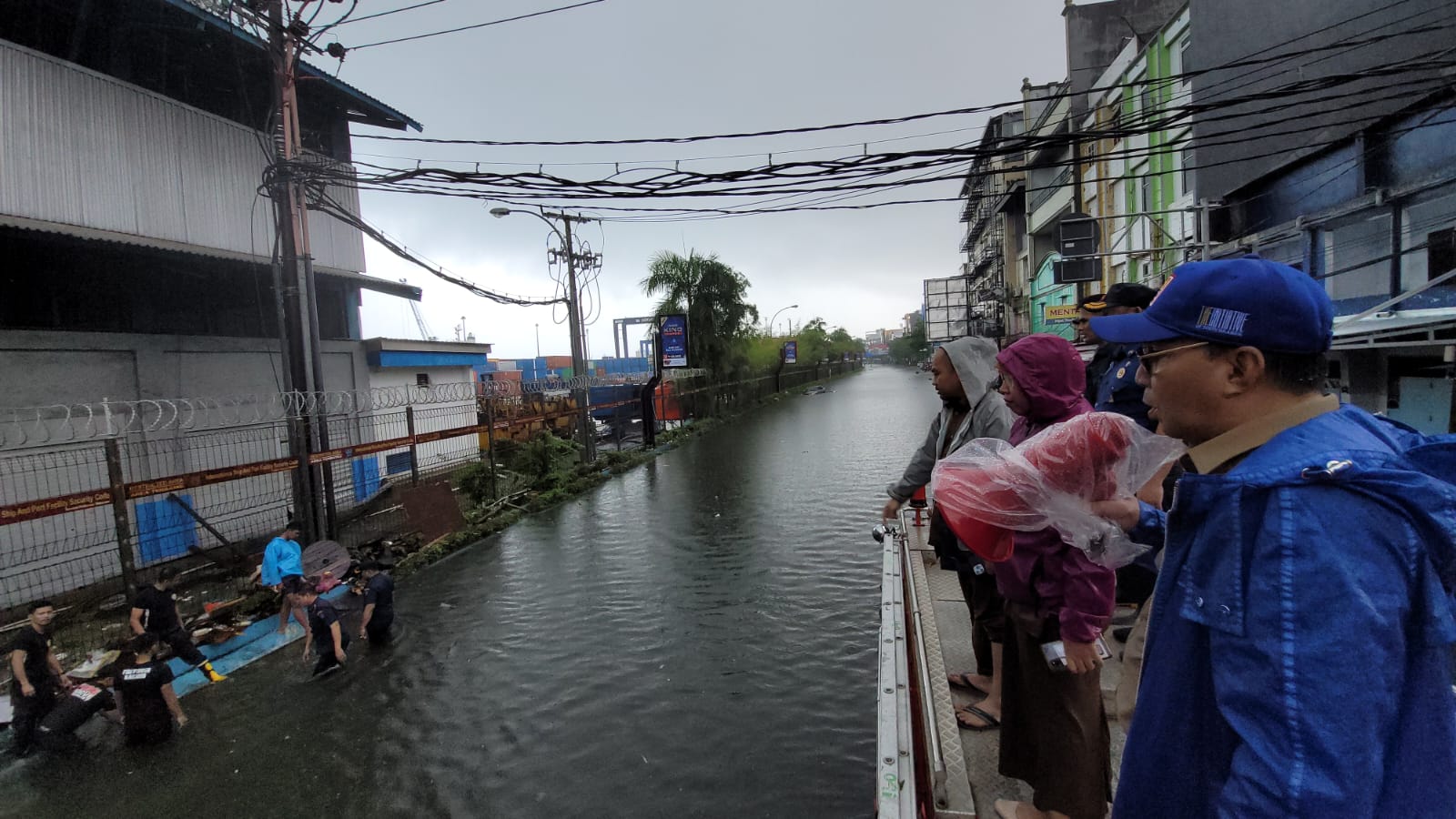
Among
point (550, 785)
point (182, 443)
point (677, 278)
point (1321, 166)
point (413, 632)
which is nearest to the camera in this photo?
point (550, 785)

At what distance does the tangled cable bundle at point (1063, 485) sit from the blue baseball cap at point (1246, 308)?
72 cm

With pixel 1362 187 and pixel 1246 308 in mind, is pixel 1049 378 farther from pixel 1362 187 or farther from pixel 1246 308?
pixel 1362 187

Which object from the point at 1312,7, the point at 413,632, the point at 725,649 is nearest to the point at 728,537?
the point at 725,649

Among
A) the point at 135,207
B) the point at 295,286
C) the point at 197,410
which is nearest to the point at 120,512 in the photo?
the point at 295,286

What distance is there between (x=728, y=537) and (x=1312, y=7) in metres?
16.3

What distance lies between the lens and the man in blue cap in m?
0.92

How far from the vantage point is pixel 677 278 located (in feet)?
84.5

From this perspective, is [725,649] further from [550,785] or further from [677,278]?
[677,278]

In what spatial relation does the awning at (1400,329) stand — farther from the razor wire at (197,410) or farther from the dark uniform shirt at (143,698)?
the razor wire at (197,410)

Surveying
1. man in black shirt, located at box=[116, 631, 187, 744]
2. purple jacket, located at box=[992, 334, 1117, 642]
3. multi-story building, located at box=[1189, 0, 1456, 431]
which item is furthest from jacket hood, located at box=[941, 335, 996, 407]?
man in black shirt, located at box=[116, 631, 187, 744]

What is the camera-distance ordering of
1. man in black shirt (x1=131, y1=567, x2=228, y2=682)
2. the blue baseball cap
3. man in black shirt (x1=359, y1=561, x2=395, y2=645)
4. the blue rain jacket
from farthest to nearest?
man in black shirt (x1=359, y1=561, x2=395, y2=645)
man in black shirt (x1=131, y1=567, x2=228, y2=682)
the blue baseball cap
the blue rain jacket

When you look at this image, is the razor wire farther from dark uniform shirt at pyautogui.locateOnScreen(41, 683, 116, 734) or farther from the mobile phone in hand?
the mobile phone in hand

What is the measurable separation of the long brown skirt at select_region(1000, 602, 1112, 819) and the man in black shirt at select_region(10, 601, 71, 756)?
6.09m

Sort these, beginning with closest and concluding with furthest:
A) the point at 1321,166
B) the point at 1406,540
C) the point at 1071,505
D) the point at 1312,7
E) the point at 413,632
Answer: the point at 1406,540, the point at 1071,505, the point at 413,632, the point at 1321,166, the point at 1312,7
